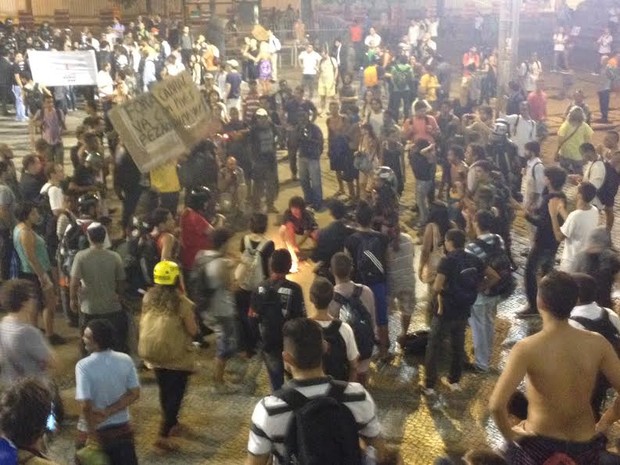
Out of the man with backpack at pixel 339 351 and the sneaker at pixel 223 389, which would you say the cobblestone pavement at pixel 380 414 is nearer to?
the sneaker at pixel 223 389

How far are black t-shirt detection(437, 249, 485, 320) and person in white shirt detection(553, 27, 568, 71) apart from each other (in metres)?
24.6

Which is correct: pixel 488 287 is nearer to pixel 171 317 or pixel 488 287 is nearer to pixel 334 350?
pixel 334 350

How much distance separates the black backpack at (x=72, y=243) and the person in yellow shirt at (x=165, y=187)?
2.43 metres

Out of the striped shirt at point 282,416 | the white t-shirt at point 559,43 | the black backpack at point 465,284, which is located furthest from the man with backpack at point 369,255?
the white t-shirt at point 559,43

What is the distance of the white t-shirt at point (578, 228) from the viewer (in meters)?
7.61

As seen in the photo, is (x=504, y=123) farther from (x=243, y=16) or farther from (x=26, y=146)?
(x=243, y=16)

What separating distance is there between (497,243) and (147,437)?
10.9 feet

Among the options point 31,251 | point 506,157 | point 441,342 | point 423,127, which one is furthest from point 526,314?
point 31,251

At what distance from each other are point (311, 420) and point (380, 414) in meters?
Result: 3.55

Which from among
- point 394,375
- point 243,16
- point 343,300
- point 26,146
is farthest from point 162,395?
point 243,16

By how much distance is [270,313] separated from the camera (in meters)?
5.97

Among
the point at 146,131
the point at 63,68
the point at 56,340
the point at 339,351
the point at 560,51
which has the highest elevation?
the point at 63,68

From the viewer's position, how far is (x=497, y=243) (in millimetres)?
6922

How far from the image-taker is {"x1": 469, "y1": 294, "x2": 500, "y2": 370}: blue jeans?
7184 mm
